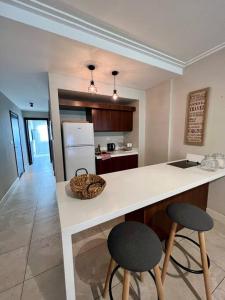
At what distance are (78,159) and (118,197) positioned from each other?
1.70 m

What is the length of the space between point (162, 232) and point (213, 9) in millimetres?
2461

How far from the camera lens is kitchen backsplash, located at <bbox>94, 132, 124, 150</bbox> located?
3.65 metres

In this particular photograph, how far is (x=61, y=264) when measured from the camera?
1438 millimetres

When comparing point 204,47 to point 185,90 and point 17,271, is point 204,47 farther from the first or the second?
point 17,271

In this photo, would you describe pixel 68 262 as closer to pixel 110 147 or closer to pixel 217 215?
pixel 217 215

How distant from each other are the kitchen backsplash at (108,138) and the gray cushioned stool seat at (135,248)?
2.82 meters

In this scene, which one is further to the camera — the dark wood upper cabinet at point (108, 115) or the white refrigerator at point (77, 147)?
the dark wood upper cabinet at point (108, 115)

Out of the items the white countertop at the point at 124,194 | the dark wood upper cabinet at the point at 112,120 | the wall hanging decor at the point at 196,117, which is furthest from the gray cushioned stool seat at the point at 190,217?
the dark wood upper cabinet at the point at 112,120

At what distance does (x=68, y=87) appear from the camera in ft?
8.06

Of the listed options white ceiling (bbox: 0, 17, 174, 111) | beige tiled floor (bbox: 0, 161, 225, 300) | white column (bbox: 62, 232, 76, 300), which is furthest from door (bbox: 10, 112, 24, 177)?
white column (bbox: 62, 232, 76, 300)

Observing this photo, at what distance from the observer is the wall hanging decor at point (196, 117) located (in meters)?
2.12

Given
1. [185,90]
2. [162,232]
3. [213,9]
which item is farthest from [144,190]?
[185,90]

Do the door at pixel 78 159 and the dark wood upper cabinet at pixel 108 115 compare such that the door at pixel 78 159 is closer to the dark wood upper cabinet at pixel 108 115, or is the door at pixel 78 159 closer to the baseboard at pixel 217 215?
the dark wood upper cabinet at pixel 108 115

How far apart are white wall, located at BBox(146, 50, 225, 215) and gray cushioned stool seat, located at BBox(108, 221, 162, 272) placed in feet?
5.87
